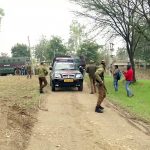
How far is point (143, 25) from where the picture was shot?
3278 cm

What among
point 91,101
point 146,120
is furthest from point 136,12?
point 146,120

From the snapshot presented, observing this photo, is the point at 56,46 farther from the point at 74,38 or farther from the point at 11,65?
the point at 11,65

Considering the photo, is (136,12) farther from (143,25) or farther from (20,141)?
(20,141)

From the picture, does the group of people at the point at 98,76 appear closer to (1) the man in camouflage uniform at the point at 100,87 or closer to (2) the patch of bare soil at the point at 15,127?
(1) the man in camouflage uniform at the point at 100,87

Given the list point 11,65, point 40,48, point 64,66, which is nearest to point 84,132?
point 64,66

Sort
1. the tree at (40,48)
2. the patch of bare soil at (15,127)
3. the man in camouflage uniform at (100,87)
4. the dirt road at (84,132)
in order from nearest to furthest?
the patch of bare soil at (15,127) → the dirt road at (84,132) → the man in camouflage uniform at (100,87) → the tree at (40,48)

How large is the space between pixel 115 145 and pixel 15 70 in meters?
52.9

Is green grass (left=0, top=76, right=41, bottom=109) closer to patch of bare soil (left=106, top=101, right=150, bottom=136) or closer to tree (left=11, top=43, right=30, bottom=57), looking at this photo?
patch of bare soil (left=106, top=101, right=150, bottom=136)

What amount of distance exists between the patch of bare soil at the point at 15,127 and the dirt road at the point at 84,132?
212 mm

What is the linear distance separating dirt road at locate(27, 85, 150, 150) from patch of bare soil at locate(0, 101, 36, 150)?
212mm

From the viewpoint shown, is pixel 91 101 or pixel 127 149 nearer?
pixel 127 149

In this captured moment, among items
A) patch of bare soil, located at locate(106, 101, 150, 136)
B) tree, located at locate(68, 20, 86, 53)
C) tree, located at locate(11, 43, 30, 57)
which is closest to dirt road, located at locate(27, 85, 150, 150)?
patch of bare soil, located at locate(106, 101, 150, 136)

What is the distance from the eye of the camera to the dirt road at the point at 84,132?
10.5m

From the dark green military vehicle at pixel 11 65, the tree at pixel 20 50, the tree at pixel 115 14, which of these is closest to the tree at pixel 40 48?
the tree at pixel 20 50
